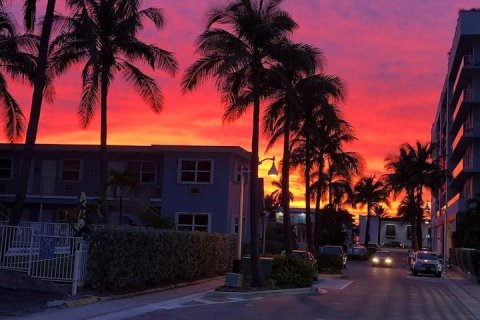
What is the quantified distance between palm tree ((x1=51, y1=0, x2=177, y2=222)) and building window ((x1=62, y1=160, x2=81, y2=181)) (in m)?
13.2

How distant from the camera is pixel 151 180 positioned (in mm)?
39438

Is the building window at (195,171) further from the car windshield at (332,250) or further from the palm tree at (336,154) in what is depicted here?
the car windshield at (332,250)

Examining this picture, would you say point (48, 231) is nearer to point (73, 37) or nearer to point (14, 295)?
point (73, 37)

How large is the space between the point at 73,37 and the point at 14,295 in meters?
12.6

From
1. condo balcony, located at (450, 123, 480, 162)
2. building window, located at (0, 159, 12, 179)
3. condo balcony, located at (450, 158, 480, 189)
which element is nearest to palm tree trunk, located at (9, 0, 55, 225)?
building window, located at (0, 159, 12, 179)

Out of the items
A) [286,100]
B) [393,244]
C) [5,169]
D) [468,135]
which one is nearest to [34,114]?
[286,100]

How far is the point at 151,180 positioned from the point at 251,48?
60.5 feet

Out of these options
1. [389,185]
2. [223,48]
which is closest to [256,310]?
[223,48]

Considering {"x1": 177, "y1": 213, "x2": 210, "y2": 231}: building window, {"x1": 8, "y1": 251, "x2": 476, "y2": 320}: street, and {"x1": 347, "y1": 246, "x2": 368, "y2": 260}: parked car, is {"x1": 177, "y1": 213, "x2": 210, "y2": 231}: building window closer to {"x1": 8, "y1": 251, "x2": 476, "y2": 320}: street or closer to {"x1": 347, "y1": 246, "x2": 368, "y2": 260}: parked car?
{"x1": 8, "y1": 251, "x2": 476, "y2": 320}: street

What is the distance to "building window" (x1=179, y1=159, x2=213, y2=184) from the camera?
37.8 m

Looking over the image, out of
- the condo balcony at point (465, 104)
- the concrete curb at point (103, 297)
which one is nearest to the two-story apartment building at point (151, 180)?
the concrete curb at point (103, 297)

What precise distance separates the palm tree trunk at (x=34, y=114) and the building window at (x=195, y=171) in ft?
53.0

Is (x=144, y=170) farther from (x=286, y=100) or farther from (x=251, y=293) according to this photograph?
(x=251, y=293)

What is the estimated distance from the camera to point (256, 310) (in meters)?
16.7
